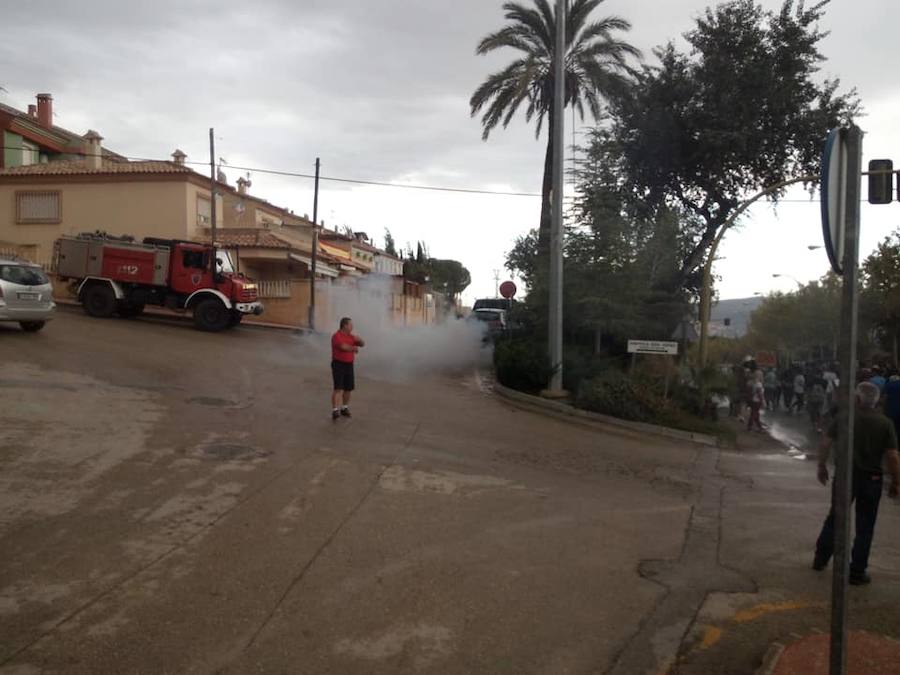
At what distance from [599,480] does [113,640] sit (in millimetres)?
6744

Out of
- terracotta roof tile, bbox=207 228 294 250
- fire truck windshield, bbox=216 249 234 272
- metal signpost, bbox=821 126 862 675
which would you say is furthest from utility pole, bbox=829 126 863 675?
terracotta roof tile, bbox=207 228 294 250

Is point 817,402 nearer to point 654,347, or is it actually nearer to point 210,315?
point 654,347

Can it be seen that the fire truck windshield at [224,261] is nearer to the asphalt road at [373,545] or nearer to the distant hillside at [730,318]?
the asphalt road at [373,545]

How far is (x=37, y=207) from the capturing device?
113 ft

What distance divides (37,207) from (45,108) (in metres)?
12.6

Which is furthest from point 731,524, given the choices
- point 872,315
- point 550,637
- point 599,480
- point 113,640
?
point 872,315

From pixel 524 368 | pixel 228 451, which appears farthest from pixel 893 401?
pixel 524 368

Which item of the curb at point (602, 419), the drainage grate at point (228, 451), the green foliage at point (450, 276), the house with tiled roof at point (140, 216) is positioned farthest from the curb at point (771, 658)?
the green foliage at point (450, 276)

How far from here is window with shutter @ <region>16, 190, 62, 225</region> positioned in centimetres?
3438

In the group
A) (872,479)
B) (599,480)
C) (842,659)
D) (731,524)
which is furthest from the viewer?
(599,480)

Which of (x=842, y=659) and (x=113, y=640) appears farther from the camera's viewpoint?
(x=113, y=640)

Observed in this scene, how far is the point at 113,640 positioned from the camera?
4.89 meters

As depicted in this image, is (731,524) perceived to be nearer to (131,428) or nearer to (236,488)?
(236,488)

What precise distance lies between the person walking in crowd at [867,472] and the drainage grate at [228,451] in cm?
626
